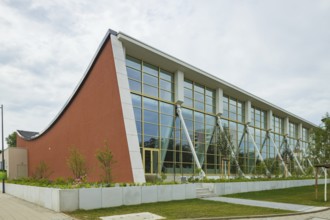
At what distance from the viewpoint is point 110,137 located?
71.5ft

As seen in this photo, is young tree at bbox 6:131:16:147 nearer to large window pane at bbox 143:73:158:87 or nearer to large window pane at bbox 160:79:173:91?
large window pane at bbox 160:79:173:91

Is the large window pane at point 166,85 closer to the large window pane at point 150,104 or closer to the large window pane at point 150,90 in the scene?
the large window pane at point 150,90

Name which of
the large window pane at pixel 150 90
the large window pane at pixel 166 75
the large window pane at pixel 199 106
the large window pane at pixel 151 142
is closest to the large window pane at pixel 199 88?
the large window pane at pixel 199 106

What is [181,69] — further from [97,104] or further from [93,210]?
[93,210]

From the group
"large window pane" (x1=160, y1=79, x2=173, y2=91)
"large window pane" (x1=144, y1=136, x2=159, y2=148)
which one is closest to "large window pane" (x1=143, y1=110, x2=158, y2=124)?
"large window pane" (x1=144, y1=136, x2=159, y2=148)

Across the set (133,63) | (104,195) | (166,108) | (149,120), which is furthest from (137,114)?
(104,195)

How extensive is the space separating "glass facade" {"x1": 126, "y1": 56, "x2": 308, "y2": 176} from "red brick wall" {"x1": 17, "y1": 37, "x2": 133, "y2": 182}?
7.68ft

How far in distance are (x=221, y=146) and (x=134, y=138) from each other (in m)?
10.6

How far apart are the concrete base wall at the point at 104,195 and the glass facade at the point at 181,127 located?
A: 5.58 metres

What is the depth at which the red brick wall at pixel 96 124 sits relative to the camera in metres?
20.8

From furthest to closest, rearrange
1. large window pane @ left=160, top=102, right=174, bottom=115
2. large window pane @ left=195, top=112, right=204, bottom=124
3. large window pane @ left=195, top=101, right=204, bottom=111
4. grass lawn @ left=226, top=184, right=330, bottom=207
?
large window pane @ left=195, top=101, right=204, bottom=111 < large window pane @ left=195, top=112, right=204, bottom=124 < large window pane @ left=160, top=102, right=174, bottom=115 < grass lawn @ left=226, top=184, right=330, bottom=207

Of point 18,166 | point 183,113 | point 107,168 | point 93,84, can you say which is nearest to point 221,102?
point 183,113

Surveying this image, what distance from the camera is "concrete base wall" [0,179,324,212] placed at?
538 inches

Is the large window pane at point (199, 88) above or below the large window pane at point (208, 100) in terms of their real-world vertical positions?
above
